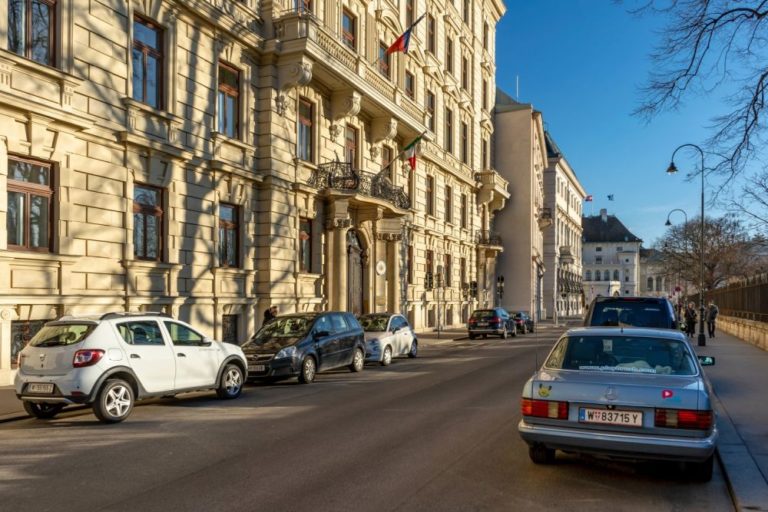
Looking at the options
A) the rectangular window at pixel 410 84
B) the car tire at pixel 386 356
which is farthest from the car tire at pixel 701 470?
the rectangular window at pixel 410 84

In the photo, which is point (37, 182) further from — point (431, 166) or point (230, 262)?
point (431, 166)

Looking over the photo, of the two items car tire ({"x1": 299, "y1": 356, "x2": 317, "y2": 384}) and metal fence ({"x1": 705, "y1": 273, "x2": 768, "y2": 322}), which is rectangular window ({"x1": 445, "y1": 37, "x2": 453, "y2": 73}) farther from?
car tire ({"x1": 299, "y1": 356, "x2": 317, "y2": 384})

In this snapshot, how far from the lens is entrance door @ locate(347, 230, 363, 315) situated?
1116 inches

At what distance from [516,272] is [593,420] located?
2026 inches

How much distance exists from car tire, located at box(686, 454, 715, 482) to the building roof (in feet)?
412

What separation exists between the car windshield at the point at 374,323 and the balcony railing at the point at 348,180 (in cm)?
571

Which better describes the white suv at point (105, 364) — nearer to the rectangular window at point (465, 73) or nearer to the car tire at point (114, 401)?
the car tire at point (114, 401)

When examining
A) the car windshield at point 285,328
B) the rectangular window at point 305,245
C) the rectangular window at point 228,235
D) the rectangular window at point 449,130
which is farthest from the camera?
the rectangular window at point 449,130

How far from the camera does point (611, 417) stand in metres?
6.20

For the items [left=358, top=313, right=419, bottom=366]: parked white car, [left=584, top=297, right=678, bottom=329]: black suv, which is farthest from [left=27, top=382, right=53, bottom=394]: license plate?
[left=358, top=313, right=419, bottom=366]: parked white car

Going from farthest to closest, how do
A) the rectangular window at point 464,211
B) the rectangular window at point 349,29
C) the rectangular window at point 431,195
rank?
the rectangular window at point 464,211, the rectangular window at point 431,195, the rectangular window at point 349,29

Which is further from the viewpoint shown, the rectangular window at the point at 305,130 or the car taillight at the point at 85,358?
the rectangular window at the point at 305,130

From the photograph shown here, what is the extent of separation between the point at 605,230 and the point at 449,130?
9601cm

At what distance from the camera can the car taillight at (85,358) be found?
978 centimetres
